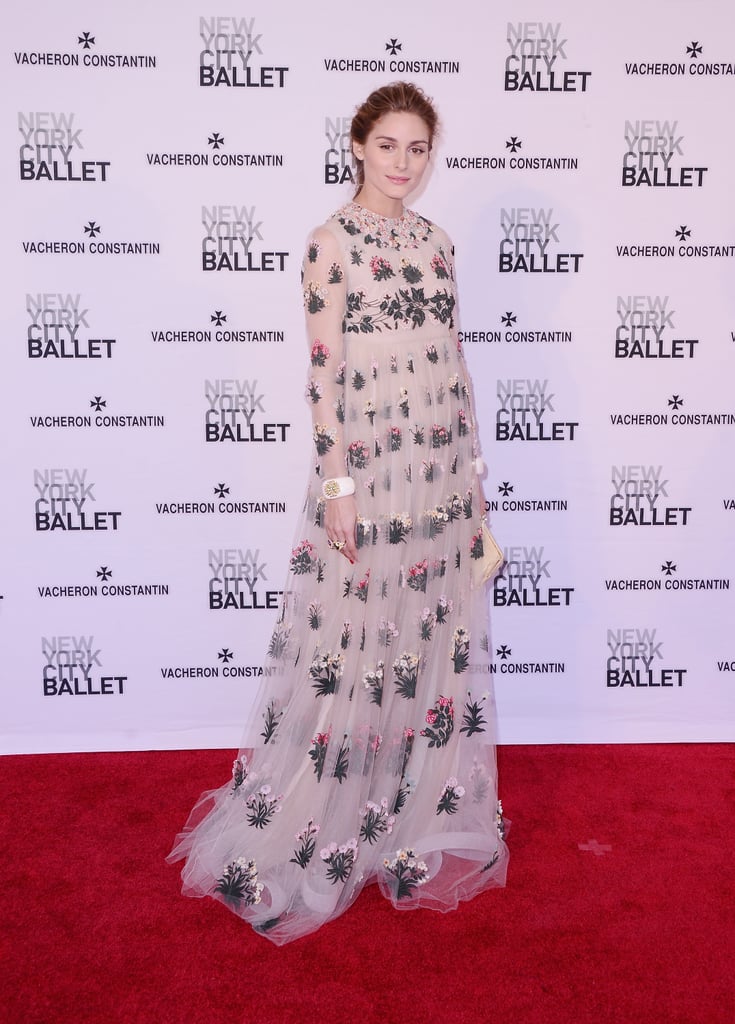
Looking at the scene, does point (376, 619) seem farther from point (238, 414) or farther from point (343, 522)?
point (238, 414)

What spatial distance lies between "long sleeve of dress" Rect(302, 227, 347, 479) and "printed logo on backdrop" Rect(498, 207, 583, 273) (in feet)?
3.82

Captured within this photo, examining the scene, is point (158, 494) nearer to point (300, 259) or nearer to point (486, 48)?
point (300, 259)

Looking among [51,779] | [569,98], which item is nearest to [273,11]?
[569,98]

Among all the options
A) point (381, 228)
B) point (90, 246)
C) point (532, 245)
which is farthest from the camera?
point (532, 245)

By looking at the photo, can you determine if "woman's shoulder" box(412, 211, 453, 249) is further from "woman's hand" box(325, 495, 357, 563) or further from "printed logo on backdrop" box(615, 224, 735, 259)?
"printed logo on backdrop" box(615, 224, 735, 259)

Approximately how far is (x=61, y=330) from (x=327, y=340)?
1373mm

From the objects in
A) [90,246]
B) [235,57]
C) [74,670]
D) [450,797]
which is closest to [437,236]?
[235,57]

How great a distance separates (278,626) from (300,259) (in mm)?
1382

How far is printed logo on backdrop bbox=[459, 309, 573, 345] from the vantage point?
338 cm

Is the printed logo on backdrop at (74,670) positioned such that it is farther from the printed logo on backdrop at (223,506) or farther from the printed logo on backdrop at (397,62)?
the printed logo on backdrop at (397,62)

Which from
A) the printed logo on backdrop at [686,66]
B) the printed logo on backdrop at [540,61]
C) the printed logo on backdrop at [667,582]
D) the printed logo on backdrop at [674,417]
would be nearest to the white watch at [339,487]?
the printed logo on backdrop at [674,417]

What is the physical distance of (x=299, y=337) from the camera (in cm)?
334

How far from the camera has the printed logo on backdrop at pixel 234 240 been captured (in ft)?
10.6

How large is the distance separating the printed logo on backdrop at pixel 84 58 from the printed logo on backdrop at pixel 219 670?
2112 millimetres
